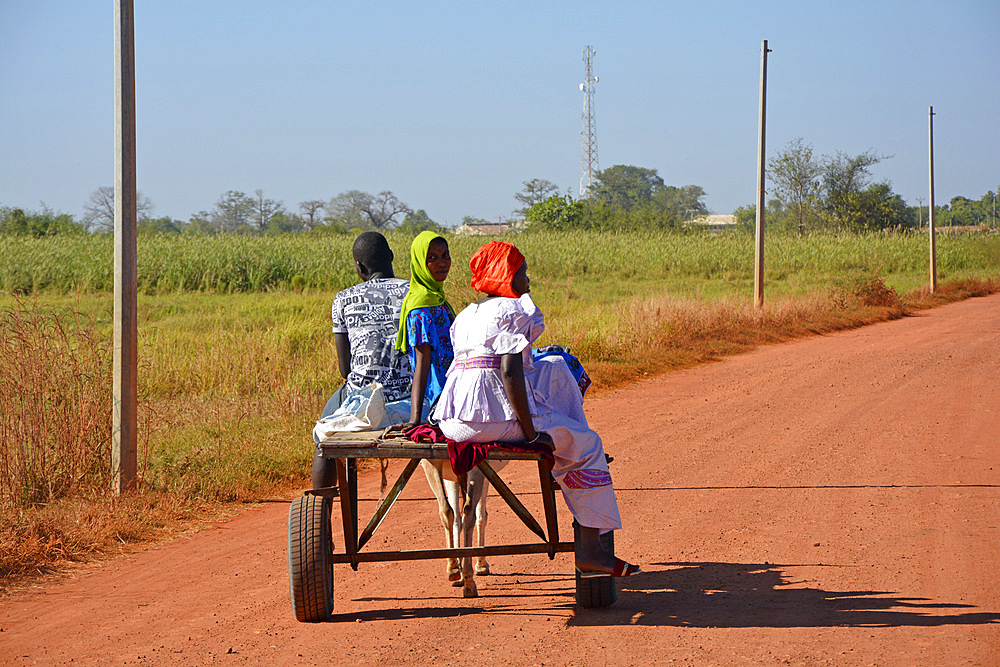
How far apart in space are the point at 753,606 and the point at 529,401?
144 cm

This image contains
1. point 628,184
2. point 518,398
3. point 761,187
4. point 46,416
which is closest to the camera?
point 518,398

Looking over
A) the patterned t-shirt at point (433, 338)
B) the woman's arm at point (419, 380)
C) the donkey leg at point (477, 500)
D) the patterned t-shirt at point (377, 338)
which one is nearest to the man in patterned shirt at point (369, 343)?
the patterned t-shirt at point (377, 338)

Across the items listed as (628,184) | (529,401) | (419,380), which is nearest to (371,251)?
(419,380)

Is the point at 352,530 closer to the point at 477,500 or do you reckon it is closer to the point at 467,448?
the point at 477,500

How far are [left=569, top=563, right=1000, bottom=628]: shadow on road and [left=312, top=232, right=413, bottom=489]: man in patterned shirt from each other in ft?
4.52

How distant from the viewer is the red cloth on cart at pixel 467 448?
→ 11.9 feet

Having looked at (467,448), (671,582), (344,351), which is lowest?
(671,582)

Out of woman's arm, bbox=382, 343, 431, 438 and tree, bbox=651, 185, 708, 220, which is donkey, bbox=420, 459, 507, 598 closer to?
woman's arm, bbox=382, 343, 431, 438

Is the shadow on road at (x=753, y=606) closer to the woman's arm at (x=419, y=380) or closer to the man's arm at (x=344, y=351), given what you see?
the woman's arm at (x=419, y=380)

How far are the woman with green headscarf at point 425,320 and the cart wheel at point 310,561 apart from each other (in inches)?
23.2

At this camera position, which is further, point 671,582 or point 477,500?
point 671,582

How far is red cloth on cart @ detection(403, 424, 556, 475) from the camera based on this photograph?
363cm

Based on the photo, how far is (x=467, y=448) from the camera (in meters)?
3.66

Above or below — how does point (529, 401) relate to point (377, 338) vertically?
below
